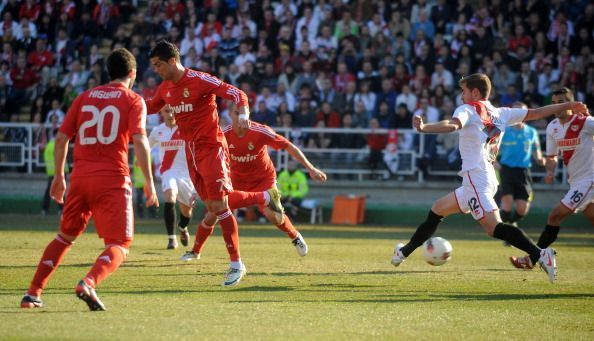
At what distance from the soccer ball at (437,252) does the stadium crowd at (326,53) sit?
12.5 m

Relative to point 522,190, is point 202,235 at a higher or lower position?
lower

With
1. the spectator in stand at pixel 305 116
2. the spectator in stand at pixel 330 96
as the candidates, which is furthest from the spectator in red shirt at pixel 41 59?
the spectator in stand at pixel 330 96

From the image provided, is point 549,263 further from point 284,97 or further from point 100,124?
point 284,97

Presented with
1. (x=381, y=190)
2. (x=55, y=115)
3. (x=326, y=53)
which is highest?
(x=326, y=53)

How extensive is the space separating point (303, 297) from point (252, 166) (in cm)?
414

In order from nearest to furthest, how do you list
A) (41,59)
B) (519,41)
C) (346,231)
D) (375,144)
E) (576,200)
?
(576,200) → (346,231) → (375,144) → (519,41) → (41,59)

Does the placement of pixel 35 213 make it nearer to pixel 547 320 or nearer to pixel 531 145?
pixel 531 145

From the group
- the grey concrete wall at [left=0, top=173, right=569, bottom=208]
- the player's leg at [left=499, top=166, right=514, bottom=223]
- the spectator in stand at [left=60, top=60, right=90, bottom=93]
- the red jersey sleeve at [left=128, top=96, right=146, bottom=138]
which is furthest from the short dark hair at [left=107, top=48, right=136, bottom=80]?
the spectator in stand at [left=60, top=60, right=90, bottom=93]

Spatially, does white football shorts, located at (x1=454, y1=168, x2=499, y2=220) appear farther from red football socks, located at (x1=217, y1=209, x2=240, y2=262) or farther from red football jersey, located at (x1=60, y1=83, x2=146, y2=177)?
red football jersey, located at (x1=60, y1=83, x2=146, y2=177)

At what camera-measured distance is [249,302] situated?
362 inches

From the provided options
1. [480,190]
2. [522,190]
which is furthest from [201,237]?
[522,190]

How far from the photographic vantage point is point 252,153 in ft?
44.1

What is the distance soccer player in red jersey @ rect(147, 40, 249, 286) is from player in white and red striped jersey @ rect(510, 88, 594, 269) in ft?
13.6

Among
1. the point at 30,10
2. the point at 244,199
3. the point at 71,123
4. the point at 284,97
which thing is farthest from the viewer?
the point at 30,10
